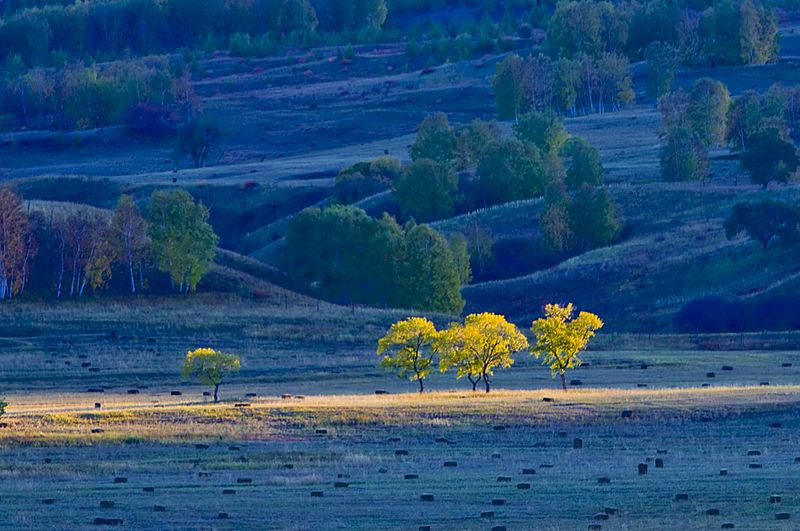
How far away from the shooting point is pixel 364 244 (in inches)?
5320

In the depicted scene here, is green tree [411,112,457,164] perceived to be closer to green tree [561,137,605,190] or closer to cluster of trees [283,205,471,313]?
green tree [561,137,605,190]

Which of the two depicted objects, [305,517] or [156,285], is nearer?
[305,517]

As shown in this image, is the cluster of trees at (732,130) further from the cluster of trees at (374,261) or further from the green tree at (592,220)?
the cluster of trees at (374,261)

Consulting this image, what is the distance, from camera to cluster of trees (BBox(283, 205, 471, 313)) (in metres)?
129

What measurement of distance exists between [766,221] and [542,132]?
183 ft

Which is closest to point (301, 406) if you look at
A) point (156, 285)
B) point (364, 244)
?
point (156, 285)

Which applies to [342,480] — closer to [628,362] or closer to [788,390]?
[788,390]

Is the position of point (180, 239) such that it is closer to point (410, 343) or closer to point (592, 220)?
point (592, 220)

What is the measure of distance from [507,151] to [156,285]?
5866 cm

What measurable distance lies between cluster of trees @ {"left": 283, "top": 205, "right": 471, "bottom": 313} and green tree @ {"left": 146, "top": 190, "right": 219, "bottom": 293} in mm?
12163

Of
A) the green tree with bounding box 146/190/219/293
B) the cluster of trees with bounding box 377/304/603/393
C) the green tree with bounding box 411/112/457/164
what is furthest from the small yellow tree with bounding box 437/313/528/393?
the green tree with bounding box 411/112/457/164

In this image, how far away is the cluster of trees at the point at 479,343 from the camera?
248 ft

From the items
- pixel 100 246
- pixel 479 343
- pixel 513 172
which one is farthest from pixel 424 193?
pixel 479 343

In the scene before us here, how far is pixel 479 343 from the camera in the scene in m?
75.6
